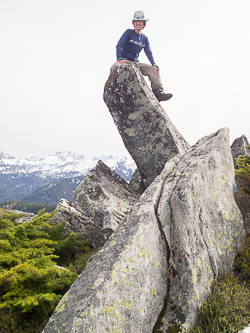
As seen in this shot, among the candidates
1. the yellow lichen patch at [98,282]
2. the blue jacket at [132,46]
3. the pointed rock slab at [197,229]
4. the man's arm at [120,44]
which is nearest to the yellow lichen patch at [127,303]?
the yellow lichen patch at [98,282]

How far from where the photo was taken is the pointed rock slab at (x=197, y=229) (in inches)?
186

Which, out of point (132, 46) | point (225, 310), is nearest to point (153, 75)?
point (132, 46)

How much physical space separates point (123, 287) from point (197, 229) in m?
2.62

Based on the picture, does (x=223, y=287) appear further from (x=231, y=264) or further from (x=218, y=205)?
(x=218, y=205)

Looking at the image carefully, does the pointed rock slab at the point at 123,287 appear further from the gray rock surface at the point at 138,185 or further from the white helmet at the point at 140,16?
the white helmet at the point at 140,16

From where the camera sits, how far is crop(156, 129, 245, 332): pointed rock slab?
4.73 m

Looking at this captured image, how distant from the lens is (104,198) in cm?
948

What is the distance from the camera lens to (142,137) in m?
10.9

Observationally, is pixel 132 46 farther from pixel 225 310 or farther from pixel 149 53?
pixel 225 310

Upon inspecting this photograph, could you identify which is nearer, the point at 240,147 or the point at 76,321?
the point at 76,321

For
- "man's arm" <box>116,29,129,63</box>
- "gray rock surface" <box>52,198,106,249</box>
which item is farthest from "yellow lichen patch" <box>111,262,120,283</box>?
"man's arm" <box>116,29,129,63</box>

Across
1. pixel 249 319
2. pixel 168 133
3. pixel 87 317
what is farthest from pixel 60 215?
pixel 249 319

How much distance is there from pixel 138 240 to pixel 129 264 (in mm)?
587

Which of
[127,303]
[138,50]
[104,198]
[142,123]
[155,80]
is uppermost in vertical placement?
[138,50]
